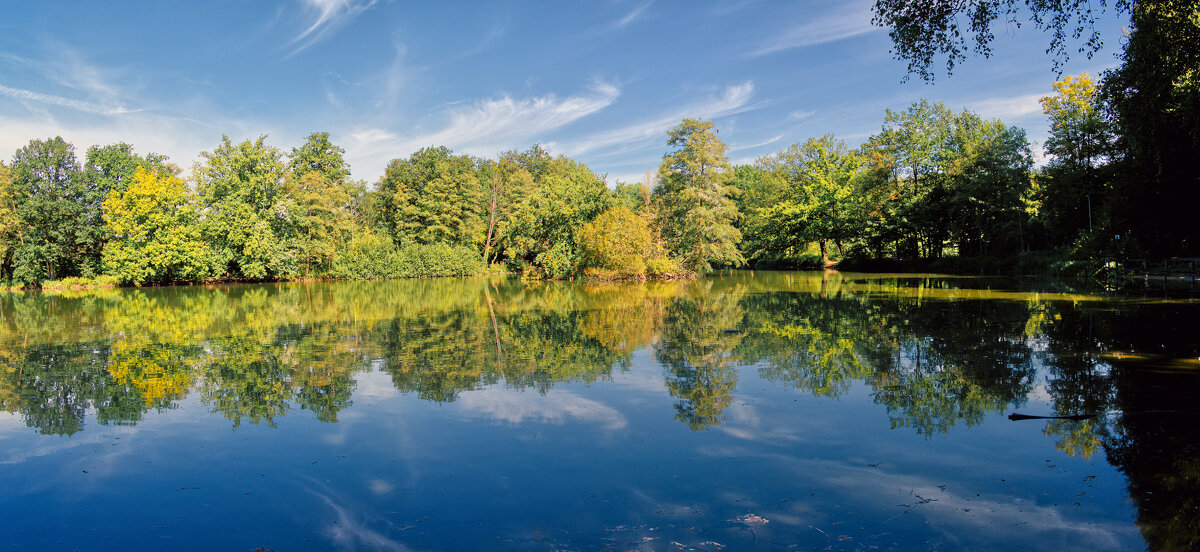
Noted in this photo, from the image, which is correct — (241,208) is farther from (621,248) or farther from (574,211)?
(621,248)

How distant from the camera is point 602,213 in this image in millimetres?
39500

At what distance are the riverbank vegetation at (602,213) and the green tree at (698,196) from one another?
127 mm

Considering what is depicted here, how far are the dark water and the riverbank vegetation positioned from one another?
19.9 meters

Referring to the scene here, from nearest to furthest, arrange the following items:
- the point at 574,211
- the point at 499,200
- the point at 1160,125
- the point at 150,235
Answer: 1. the point at 1160,125
2. the point at 150,235
3. the point at 574,211
4. the point at 499,200

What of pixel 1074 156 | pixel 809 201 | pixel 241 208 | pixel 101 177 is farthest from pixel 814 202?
pixel 101 177

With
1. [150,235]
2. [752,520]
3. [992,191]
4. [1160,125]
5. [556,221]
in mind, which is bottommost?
[752,520]

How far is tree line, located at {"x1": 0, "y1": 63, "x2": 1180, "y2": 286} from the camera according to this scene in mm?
34594

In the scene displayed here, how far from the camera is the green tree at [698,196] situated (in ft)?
126

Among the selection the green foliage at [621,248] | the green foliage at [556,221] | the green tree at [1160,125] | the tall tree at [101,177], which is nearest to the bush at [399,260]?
the green foliage at [556,221]

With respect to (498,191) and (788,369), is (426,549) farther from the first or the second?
(498,191)

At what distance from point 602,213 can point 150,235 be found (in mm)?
27358

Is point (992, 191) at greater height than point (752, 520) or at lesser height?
greater

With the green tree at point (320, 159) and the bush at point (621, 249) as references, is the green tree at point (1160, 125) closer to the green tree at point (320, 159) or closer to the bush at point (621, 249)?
the bush at point (621, 249)

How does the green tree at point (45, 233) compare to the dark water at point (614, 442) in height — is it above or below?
above
